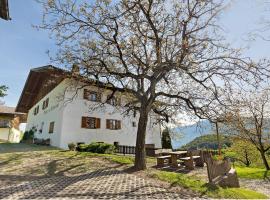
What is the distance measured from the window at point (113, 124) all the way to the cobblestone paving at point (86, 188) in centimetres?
1443

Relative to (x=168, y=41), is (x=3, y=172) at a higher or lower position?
lower

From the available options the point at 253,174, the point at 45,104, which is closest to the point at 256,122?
the point at 253,174

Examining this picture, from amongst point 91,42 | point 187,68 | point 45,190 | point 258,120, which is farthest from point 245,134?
point 45,190

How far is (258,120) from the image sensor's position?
21.6m

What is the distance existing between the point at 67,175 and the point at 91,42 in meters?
7.50

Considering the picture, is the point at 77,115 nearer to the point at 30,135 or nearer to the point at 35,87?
the point at 30,135

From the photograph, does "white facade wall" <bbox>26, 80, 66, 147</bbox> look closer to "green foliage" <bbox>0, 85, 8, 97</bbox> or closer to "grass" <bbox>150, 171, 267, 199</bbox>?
"green foliage" <bbox>0, 85, 8, 97</bbox>

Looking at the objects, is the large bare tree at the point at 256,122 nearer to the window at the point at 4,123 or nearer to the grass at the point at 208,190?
the grass at the point at 208,190

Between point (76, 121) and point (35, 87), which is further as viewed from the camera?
point (35, 87)

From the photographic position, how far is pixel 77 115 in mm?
21875

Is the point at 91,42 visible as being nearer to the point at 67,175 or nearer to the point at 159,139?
Result: the point at 67,175

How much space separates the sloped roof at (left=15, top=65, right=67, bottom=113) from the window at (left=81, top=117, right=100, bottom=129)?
489 centimetres

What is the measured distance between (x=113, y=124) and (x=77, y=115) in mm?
4464

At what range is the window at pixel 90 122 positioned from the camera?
22.2 m
